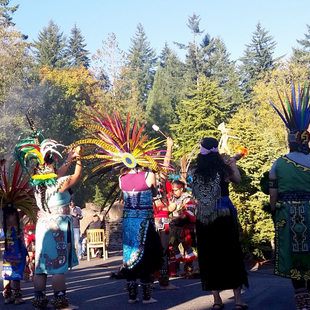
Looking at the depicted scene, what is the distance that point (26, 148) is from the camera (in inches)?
289

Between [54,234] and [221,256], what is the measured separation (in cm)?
206

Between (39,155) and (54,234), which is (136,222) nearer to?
(54,234)

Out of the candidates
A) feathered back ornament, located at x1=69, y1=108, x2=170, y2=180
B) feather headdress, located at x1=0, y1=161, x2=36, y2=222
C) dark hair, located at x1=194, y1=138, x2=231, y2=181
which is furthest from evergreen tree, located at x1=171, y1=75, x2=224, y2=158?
dark hair, located at x1=194, y1=138, x2=231, y2=181

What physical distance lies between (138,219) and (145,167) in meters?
0.73

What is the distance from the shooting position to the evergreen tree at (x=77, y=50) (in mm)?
74500

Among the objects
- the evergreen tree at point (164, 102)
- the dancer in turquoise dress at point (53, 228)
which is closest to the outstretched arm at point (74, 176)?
A: the dancer in turquoise dress at point (53, 228)

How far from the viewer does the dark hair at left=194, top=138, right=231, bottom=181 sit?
6512 millimetres

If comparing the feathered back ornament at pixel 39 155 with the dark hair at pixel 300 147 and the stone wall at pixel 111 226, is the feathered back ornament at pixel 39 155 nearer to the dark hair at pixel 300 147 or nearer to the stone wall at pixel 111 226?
the dark hair at pixel 300 147

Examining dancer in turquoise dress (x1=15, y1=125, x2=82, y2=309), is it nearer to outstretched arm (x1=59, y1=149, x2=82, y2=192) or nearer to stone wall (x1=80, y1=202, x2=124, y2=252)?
outstretched arm (x1=59, y1=149, x2=82, y2=192)

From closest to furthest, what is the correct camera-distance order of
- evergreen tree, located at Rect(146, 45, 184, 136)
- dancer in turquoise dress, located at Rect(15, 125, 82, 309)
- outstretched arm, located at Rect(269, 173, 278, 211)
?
outstretched arm, located at Rect(269, 173, 278, 211)
dancer in turquoise dress, located at Rect(15, 125, 82, 309)
evergreen tree, located at Rect(146, 45, 184, 136)

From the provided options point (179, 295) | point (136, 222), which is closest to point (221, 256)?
point (136, 222)

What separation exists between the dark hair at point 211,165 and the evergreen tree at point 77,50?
68420 mm

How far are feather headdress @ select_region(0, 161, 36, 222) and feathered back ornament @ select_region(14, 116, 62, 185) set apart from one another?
2.58 feet

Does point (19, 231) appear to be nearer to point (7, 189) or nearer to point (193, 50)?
point (7, 189)
